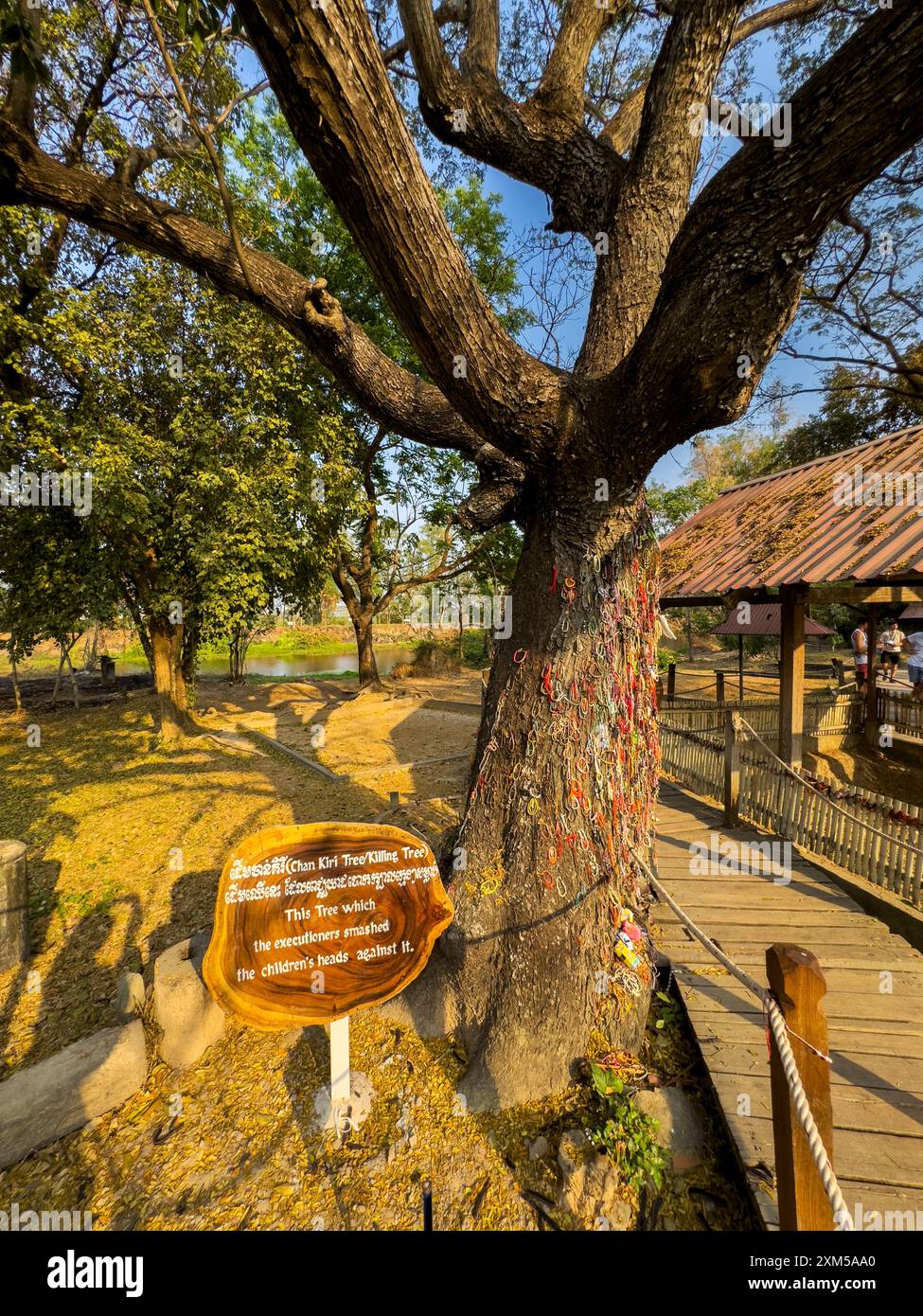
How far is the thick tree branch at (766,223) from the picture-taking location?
1.42 m

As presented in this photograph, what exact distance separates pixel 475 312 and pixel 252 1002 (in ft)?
11.1

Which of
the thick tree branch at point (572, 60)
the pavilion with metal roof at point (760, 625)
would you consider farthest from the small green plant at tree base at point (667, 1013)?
the pavilion with metal roof at point (760, 625)

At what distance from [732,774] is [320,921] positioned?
5.50m

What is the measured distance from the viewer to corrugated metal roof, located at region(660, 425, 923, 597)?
16.9 feet

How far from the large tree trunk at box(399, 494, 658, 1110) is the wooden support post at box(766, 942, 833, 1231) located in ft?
4.28

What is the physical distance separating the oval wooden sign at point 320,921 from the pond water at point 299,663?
84.7 feet

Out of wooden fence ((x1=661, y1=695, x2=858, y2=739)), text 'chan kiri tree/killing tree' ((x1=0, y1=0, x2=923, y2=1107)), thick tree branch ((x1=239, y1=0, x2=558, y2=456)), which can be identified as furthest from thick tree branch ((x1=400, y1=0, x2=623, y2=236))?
wooden fence ((x1=661, y1=695, x2=858, y2=739))

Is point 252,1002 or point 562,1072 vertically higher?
point 252,1002

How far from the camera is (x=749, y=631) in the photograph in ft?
47.3

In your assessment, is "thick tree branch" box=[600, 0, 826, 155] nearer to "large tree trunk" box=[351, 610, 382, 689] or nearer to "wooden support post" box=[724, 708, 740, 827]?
"wooden support post" box=[724, 708, 740, 827]

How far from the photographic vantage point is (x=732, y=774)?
239 inches

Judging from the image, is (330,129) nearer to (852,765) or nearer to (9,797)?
(9,797)

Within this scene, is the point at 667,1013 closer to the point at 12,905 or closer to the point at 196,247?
the point at 12,905
